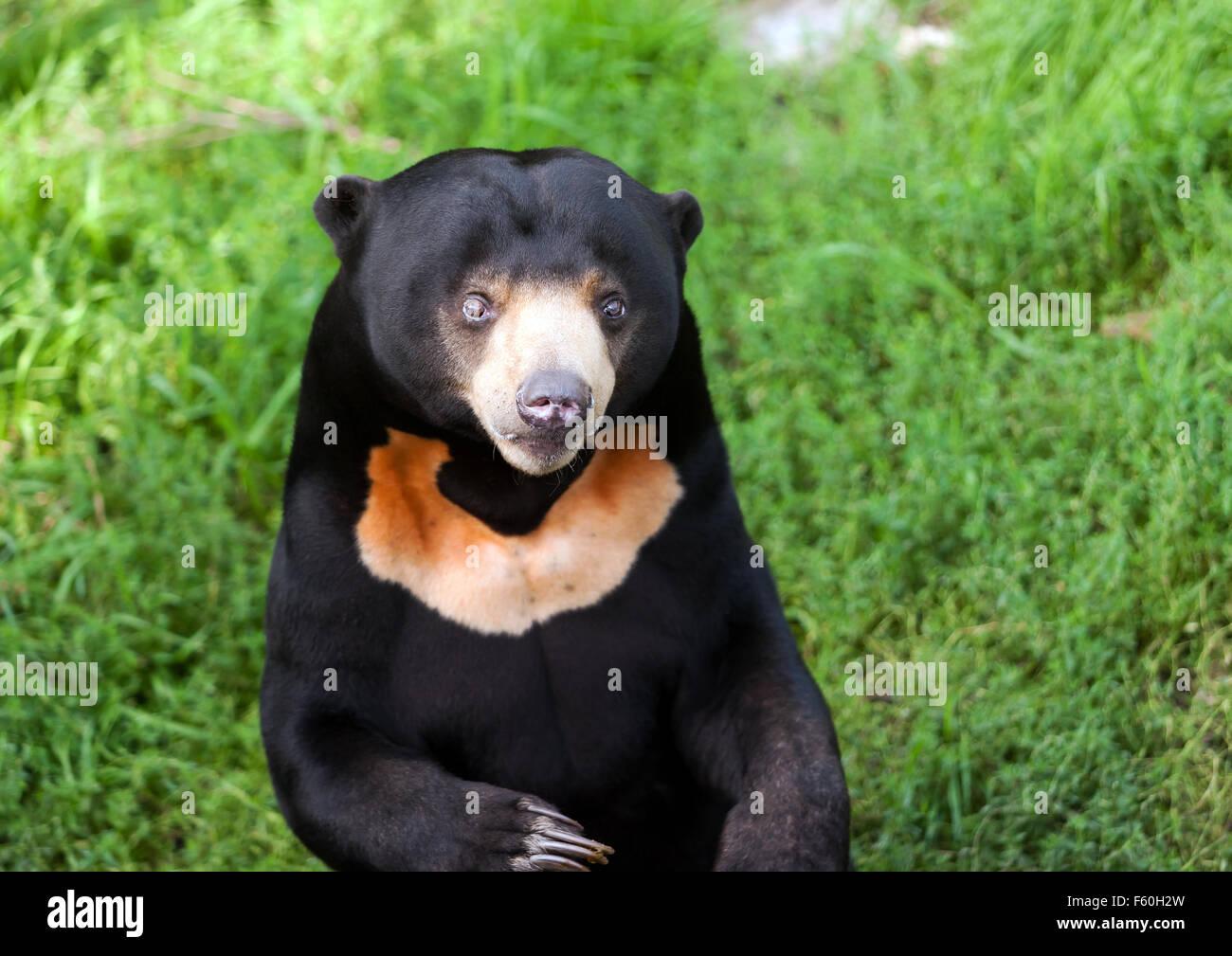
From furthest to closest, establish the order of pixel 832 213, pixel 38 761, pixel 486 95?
pixel 486 95 < pixel 832 213 < pixel 38 761

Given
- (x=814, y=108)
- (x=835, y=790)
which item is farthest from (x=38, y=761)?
(x=814, y=108)

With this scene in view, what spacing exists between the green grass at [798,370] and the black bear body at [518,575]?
122 cm

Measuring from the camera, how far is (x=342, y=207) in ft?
11.6

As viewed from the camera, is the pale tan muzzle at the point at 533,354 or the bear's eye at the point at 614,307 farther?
the bear's eye at the point at 614,307

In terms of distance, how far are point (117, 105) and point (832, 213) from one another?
3103 mm

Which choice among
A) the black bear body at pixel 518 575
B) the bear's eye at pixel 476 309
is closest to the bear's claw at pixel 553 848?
the black bear body at pixel 518 575

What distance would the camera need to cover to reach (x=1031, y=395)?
5.50 metres

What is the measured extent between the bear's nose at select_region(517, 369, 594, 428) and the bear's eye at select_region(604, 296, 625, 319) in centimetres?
26

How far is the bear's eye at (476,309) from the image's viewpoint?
10.7 feet

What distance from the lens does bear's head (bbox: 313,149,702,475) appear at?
3.18 meters

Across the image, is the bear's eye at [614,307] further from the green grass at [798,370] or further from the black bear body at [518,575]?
the green grass at [798,370]

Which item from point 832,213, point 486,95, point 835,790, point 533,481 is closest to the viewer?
point 835,790

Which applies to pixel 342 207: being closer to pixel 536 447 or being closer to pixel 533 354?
pixel 533 354

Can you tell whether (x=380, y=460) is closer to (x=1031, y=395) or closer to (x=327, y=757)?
(x=327, y=757)
